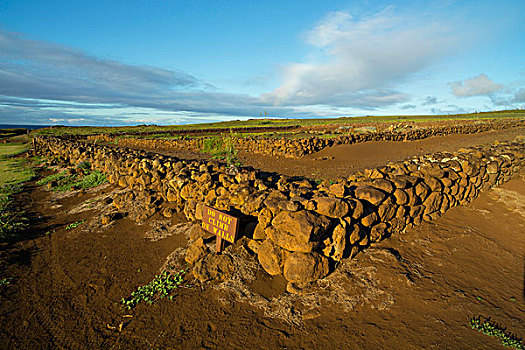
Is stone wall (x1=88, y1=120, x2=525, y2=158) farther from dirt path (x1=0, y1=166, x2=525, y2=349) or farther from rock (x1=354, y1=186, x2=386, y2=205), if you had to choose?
dirt path (x1=0, y1=166, x2=525, y2=349)

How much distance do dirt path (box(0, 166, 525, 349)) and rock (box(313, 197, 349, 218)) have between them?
3.36 ft

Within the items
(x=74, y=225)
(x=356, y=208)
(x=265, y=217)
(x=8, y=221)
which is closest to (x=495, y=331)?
(x=356, y=208)

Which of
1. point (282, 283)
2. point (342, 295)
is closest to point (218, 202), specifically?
point (282, 283)

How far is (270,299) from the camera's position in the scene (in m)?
3.89

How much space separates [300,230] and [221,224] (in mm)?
1565

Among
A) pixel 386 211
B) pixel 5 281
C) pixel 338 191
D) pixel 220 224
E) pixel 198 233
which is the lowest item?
pixel 5 281

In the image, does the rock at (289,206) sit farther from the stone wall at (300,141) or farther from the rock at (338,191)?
the stone wall at (300,141)

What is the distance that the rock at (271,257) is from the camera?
14.0ft

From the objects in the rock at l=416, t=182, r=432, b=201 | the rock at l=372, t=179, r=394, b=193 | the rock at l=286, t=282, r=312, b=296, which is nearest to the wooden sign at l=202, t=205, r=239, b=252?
the rock at l=286, t=282, r=312, b=296

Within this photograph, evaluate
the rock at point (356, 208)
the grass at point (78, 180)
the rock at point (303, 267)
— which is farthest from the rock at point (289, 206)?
the grass at point (78, 180)

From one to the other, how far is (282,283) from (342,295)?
100 centimetres

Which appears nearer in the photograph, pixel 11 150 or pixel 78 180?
pixel 78 180

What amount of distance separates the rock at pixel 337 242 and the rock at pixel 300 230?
1.16ft

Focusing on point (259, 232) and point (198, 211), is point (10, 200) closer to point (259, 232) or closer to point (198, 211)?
point (198, 211)
